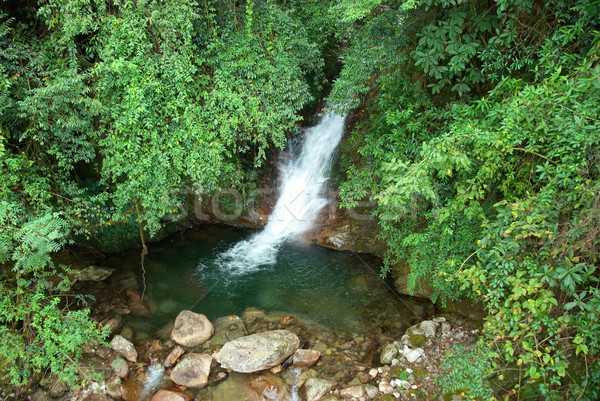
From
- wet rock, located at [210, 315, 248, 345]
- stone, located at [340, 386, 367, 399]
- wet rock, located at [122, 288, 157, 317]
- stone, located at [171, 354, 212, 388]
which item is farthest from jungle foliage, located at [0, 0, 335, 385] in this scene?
stone, located at [340, 386, 367, 399]

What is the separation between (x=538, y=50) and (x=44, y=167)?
7.43m

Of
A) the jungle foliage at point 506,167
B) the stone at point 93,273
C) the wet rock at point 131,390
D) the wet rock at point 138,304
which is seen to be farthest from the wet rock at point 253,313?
the stone at point 93,273

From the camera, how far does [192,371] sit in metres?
5.12

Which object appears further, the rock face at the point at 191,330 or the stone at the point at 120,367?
the rock face at the point at 191,330

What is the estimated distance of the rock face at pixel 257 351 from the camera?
518 centimetres

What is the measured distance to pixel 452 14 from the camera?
14.2 feet

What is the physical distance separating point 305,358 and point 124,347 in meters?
2.99

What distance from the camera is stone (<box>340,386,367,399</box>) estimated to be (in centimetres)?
455

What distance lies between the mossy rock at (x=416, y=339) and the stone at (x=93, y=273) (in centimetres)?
648

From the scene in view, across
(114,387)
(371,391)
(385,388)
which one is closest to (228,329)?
(114,387)

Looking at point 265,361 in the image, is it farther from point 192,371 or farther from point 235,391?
point 192,371

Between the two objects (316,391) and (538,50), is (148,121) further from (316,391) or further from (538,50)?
(538,50)

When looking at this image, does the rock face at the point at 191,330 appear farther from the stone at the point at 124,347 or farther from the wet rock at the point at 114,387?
the wet rock at the point at 114,387

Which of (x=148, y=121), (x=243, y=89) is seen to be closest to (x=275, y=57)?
(x=243, y=89)
